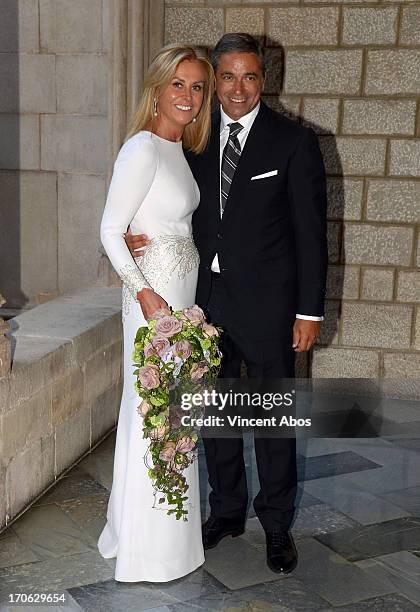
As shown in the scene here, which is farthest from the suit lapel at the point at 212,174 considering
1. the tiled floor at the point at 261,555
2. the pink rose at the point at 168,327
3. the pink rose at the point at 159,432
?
the tiled floor at the point at 261,555

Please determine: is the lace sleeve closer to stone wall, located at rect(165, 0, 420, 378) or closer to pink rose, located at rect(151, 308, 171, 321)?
pink rose, located at rect(151, 308, 171, 321)

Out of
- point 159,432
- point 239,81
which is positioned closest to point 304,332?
point 159,432

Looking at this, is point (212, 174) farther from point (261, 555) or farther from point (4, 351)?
point (261, 555)

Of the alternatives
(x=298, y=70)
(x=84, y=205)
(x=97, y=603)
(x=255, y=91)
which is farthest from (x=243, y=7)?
(x=97, y=603)

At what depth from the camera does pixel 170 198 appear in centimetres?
331

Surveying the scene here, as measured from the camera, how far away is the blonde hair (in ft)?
10.6

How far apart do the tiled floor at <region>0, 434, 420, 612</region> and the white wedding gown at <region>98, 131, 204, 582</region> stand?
0.44ft

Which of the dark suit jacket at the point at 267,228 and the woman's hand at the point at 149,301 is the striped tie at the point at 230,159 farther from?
the woman's hand at the point at 149,301

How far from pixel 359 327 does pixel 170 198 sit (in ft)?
10.3

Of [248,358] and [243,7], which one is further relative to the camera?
[243,7]

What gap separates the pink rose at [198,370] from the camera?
10.5ft

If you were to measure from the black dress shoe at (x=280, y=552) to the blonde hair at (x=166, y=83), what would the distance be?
5.35 feet

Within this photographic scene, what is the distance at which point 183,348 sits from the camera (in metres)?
3.13

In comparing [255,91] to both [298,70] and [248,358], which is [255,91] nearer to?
[248,358]
